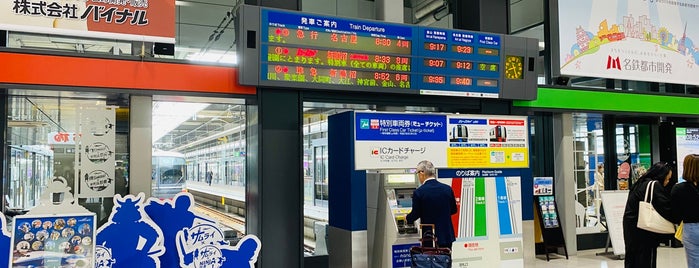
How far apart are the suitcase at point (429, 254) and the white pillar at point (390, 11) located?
252 centimetres

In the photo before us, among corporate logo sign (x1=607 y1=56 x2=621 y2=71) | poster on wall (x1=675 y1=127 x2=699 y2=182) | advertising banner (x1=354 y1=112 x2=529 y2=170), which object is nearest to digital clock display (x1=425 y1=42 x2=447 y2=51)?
advertising banner (x1=354 y1=112 x2=529 y2=170)

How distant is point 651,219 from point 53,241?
475 centimetres

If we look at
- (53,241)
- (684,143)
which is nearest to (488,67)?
(684,143)

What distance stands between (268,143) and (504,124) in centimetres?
240

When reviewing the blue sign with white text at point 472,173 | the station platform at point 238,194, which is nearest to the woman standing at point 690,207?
the blue sign with white text at point 472,173

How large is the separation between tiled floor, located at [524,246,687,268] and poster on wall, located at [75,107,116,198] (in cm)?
482

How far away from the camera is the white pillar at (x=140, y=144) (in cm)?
478

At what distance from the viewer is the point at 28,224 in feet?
13.0

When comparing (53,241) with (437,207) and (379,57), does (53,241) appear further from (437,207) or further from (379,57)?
(379,57)

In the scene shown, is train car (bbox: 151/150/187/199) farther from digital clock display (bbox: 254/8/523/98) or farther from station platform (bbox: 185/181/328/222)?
digital clock display (bbox: 254/8/523/98)

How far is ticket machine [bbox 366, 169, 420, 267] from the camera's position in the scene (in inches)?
190

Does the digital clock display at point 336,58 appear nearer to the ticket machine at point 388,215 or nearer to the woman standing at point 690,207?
the ticket machine at point 388,215

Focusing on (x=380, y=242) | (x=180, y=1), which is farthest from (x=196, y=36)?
(x=380, y=242)

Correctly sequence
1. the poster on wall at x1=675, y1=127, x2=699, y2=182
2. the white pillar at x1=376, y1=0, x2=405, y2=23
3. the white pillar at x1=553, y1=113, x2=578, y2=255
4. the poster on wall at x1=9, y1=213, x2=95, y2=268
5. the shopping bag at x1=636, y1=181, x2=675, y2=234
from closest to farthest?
the poster on wall at x1=9, y1=213, x2=95, y2=268, the shopping bag at x1=636, y1=181, x2=675, y2=234, the white pillar at x1=376, y1=0, x2=405, y2=23, the white pillar at x1=553, y1=113, x2=578, y2=255, the poster on wall at x1=675, y1=127, x2=699, y2=182
